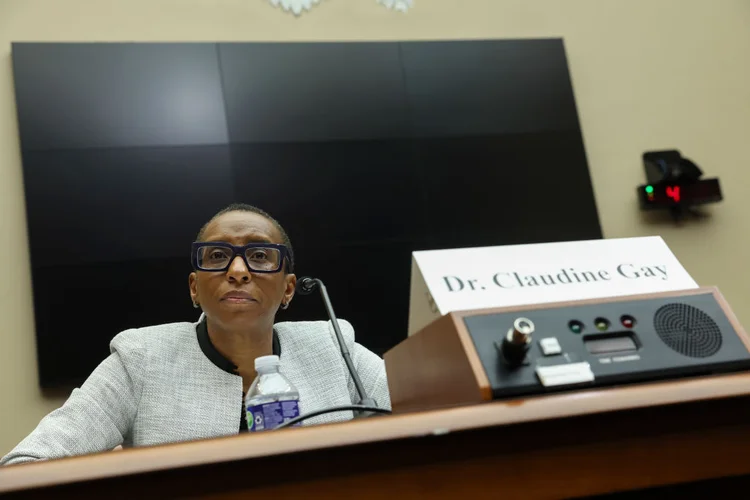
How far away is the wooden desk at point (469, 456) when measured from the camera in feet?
1.69

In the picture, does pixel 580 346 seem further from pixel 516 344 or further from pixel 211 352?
pixel 211 352

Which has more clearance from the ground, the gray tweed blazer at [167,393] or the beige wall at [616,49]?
the beige wall at [616,49]

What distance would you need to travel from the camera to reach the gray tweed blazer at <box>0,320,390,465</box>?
1.10 m

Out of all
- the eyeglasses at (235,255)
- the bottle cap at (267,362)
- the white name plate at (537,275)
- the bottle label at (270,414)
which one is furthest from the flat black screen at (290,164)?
the white name plate at (537,275)

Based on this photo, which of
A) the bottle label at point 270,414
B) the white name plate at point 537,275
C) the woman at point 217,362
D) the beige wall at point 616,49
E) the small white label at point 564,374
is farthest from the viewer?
the beige wall at point 616,49

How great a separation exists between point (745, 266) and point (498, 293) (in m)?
2.84

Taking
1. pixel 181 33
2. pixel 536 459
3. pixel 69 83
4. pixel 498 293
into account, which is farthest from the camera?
pixel 181 33

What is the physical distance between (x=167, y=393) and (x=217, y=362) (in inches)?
4.4

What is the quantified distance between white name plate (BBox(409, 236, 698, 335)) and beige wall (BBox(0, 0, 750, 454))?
228 centimetres

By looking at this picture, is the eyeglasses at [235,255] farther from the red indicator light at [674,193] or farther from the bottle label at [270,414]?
the red indicator light at [674,193]

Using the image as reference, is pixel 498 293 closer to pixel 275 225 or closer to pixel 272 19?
pixel 275 225

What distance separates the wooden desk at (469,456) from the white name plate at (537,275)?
192mm

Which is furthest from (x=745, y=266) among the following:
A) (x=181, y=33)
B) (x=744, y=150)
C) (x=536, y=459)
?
(x=536, y=459)

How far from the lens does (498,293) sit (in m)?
0.78
